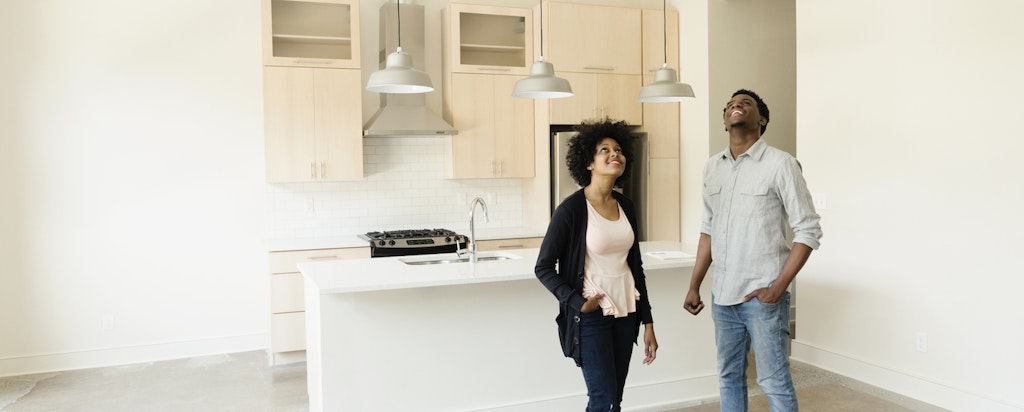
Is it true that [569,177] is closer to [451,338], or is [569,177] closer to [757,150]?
[451,338]

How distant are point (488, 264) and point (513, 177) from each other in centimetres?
232

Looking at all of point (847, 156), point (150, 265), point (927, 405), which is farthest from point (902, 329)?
point (150, 265)

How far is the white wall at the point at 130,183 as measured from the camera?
204 inches

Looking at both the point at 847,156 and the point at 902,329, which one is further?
the point at 847,156

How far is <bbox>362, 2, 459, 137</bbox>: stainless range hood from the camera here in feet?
18.5

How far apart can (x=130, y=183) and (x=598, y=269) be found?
404 centimetres

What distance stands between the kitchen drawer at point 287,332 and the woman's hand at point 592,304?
10.3 feet

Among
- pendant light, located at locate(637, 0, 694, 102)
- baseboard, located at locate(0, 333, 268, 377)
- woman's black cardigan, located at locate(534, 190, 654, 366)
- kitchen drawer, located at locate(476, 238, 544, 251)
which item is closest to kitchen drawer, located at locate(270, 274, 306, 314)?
baseboard, located at locate(0, 333, 268, 377)

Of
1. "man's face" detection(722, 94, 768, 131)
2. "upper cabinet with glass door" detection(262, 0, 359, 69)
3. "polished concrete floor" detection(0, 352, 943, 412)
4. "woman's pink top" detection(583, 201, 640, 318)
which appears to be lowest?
"polished concrete floor" detection(0, 352, 943, 412)

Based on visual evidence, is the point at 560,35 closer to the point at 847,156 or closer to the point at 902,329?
the point at 847,156

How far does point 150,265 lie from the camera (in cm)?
551

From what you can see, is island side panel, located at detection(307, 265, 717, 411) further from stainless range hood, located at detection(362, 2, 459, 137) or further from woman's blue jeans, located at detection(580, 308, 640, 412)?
stainless range hood, located at detection(362, 2, 459, 137)

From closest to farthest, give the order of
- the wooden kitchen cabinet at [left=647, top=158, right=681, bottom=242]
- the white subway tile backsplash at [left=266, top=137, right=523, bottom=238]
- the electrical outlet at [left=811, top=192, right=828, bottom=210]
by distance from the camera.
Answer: the electrical outlet at [left=811, top=192, right=828, bottom=210], the white subway tile backsplash at [left=266, top=137, right=523, bottom=238], the wooden kitchen cabinet at [left=647, top=158, right=681, bottom=242]

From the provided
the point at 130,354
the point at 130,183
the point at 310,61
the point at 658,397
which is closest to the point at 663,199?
the point at 658,397
